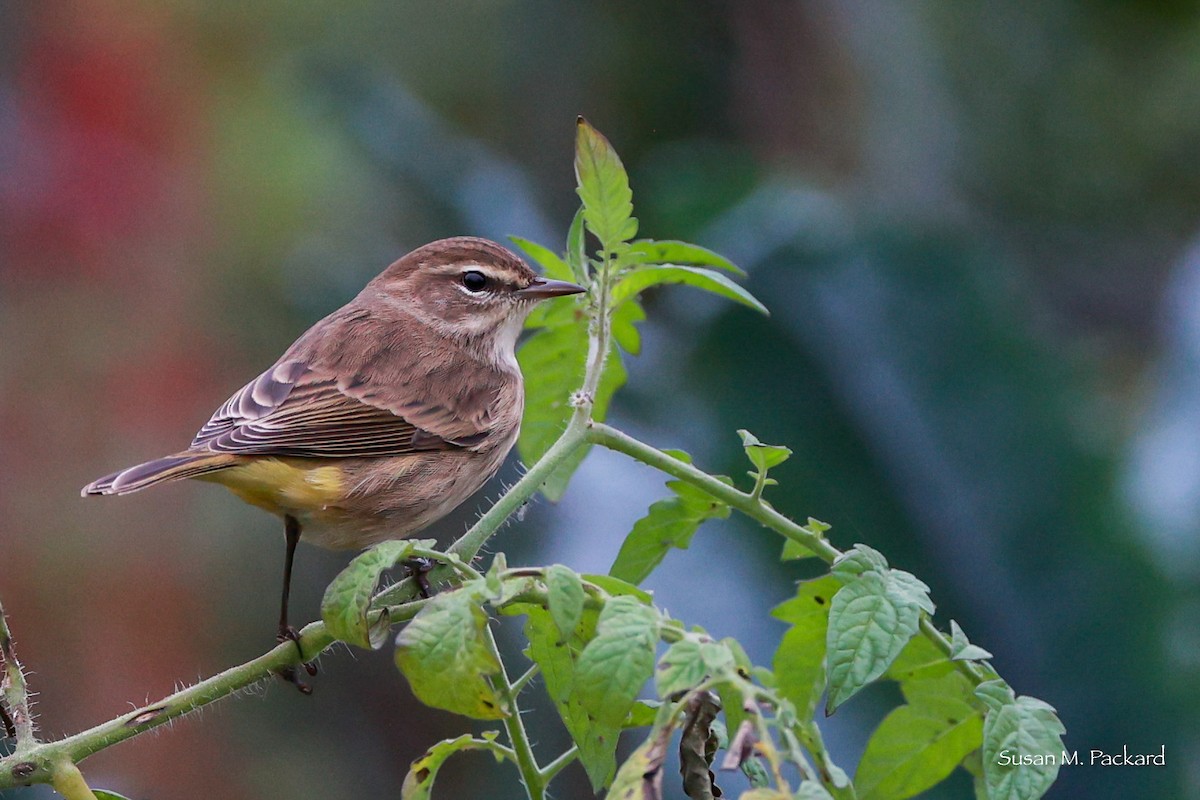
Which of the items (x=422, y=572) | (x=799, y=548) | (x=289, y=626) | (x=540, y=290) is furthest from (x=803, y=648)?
(x=540, y=290)

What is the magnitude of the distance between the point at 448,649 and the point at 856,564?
52 centimetres

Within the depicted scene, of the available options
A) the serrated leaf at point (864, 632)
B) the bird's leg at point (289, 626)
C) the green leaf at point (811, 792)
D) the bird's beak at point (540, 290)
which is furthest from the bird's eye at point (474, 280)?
the green leaf at point (811, 792)

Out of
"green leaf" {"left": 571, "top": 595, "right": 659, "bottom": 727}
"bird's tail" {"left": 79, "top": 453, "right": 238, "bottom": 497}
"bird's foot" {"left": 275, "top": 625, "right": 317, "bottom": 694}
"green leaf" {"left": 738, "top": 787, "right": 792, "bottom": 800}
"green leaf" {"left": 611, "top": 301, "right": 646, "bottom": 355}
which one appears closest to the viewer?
"green leaf" {"left": 738, "top": 787, "right": 792, "bottom": 800}

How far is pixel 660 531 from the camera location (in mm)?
1843

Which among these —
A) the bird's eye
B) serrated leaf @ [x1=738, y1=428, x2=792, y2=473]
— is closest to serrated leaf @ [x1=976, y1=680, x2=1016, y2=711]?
serrated leaf @ [x1=738, y1=428, x2=792, y2=473]

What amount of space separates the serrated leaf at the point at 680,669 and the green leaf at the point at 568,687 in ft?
1.13

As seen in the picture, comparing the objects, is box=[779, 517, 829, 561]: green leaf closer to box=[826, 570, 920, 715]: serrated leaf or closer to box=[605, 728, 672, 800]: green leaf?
box=[826, 570, 920, 715]: serrated leaf

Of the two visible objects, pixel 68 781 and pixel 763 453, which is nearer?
pixel 68 781

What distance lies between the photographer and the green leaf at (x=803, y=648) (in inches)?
68.2

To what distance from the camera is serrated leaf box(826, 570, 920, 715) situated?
1.38 meters

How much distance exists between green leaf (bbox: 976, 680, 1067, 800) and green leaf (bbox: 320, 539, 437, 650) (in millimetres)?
709

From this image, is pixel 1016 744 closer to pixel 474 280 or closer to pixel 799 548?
pixel 799 548

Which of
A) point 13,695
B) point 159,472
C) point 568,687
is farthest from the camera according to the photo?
point 159,472

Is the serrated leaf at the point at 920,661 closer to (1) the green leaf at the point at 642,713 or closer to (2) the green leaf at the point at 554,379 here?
(1) the green leaf at the point at 642,713
